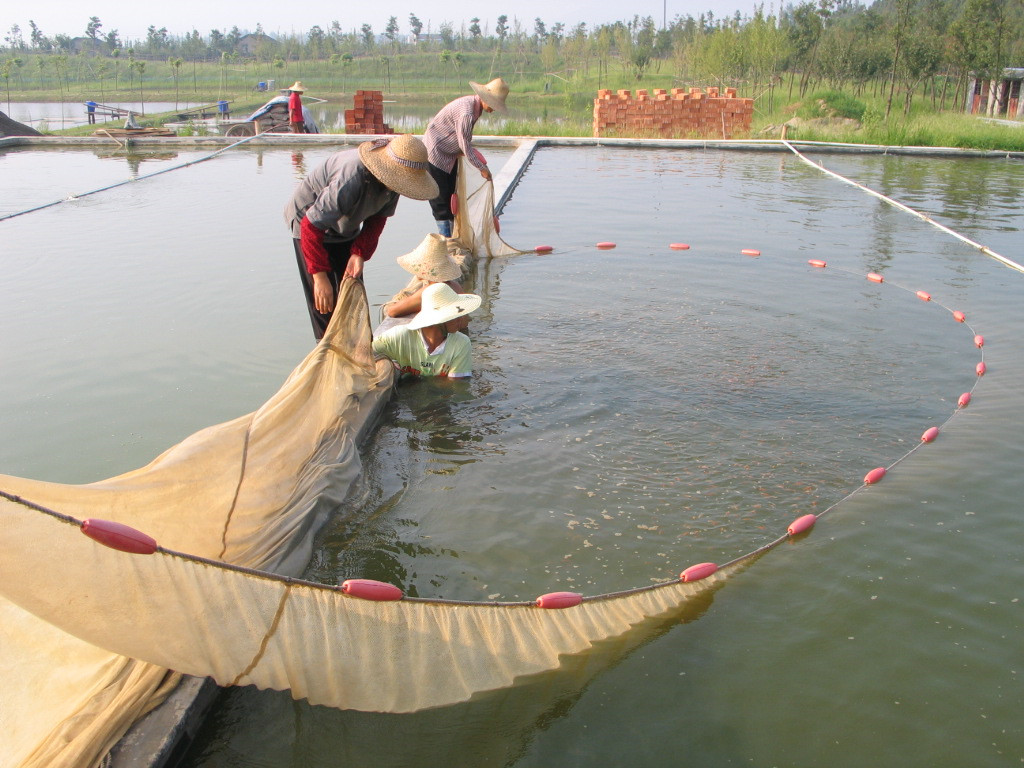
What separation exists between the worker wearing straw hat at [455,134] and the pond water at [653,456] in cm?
103

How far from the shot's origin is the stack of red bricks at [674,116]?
2275 cm

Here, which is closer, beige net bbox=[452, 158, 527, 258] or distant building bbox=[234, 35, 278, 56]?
beige net bbox=[452, 158, 527, 258]

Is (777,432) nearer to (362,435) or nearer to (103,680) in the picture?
(362,435)

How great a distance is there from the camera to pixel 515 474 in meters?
4.34

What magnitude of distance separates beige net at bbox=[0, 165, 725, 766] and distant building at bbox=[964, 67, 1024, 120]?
31531 millimetres

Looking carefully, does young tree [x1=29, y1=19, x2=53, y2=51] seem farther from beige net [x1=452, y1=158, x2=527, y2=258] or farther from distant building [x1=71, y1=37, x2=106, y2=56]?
beige net [x1=452, y1=158, x2=527, y2=258]

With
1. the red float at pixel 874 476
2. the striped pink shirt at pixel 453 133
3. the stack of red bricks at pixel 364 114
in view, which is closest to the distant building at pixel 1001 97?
the stack of red bricks at pixel 364 114

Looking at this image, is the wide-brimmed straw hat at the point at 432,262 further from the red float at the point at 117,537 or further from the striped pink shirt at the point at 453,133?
the red float at the point at 117,537

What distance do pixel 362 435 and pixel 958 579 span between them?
2.97 meters

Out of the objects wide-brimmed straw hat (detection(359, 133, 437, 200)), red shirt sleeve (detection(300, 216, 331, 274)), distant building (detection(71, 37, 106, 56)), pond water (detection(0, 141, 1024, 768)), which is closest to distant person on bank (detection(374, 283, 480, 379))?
pond water (detection(0, 141, 1024, 768))

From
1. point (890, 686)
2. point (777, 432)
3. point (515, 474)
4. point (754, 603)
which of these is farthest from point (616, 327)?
point (890, 686)

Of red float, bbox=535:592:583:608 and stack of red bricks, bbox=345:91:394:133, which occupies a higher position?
stack of red bricks, bbox=345:91:394:133

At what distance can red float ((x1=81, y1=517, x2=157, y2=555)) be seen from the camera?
2.00 metres

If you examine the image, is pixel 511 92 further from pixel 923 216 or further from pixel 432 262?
pixel 432 262
